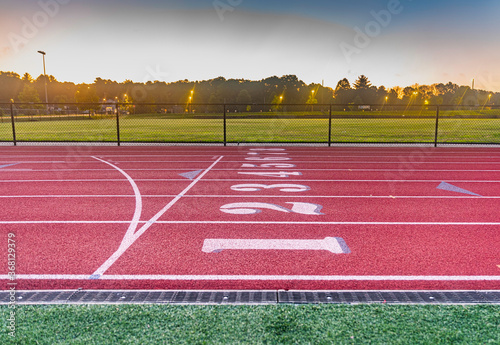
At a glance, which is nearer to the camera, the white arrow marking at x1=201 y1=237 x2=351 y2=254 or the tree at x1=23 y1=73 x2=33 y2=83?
the white arrow marking at x1=201 y1=237 x2=351 y2=254

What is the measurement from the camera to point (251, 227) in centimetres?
540

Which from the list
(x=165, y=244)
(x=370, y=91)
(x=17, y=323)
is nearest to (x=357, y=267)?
(x=165, y=244)

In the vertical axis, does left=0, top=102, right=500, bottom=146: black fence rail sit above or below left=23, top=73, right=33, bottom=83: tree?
below

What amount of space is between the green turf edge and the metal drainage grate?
10cm

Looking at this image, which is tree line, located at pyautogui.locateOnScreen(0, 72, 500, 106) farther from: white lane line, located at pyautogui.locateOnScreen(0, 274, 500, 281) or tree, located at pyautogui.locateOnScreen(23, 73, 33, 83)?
white lane line, located at pyautogui.locateOnScreen(0, 274, 500, 281)

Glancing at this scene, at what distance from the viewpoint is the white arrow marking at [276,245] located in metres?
4.59

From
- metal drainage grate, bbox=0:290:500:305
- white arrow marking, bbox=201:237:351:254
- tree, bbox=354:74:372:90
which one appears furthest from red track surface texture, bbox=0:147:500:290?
tree, bbox=354:74:372:90

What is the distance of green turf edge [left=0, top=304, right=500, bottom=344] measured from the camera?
2652mm

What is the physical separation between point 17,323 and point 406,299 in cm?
311

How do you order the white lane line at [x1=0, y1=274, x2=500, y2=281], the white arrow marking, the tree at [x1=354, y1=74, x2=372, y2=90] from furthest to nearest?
the tree at [x1=354, y1=74, x2=372, y2=90]
the white arrow marking
the white lane line at [x1=0, y1=274, x2=500, y2=281]

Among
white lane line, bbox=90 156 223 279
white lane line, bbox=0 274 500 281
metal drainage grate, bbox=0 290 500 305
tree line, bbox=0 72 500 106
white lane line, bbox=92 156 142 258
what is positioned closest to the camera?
metal drainage grate, bbox=0 290 500 305

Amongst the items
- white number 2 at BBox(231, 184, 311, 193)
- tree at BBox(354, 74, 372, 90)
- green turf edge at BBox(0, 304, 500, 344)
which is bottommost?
white number 2 at BBox(231, 184, 311, 193)

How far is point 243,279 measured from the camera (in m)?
3.75

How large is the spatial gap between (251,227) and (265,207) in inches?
44.3
